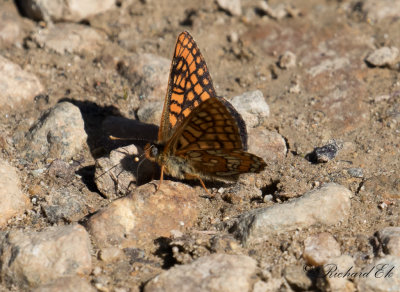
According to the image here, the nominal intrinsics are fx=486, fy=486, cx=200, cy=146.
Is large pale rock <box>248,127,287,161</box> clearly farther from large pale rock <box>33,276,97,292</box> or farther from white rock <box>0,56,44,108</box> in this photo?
white rock <box>0,56,44,108</box>

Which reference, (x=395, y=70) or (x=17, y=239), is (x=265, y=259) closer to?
(x=17, y=239)

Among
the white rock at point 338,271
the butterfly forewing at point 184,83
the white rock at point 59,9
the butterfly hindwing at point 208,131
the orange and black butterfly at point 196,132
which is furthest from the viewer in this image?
the white rock at point 59,9

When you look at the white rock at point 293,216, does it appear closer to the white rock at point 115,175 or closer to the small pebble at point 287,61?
the white rock at point 115,175

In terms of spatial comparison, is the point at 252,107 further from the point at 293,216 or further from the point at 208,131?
the point at 293,216

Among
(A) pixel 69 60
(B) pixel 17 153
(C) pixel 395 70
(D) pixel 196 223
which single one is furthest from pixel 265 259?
(A) pixel 69 60

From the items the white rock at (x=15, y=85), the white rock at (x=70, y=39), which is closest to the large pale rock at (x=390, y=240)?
the white rock at (x=15, y=85)

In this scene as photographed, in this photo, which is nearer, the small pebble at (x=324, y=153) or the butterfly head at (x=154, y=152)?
the butterfly head at (x=154, y=152)

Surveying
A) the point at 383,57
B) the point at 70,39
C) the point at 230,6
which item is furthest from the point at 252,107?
the point at 70,39
